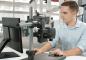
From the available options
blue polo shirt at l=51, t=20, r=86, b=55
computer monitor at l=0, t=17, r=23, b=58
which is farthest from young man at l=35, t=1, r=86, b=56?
computer monitor at l=0, t=17, r=23, b=58

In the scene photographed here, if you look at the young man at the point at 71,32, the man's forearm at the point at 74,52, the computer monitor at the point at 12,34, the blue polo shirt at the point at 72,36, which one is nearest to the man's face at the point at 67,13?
the young man at the point at 71,32

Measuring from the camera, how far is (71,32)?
7.29ft

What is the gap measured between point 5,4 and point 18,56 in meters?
1.82

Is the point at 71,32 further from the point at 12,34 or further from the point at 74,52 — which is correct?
the point at 12,34

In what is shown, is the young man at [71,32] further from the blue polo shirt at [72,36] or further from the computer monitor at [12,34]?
the computer monitor at [12,34]

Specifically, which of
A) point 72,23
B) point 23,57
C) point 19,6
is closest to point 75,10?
point 72,23

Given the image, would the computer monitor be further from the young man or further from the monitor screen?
the young man

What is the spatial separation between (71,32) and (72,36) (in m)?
0.05

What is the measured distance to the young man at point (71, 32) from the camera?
2.07 metres

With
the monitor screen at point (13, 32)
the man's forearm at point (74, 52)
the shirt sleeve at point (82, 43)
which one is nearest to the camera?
the monitor screen at point (13, 32)

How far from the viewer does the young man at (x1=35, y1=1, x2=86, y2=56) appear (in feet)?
6.79

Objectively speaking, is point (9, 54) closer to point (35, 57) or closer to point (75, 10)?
point (35, 57)

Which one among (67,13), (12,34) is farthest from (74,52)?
(12,34)

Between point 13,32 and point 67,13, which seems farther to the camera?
point 67,13
